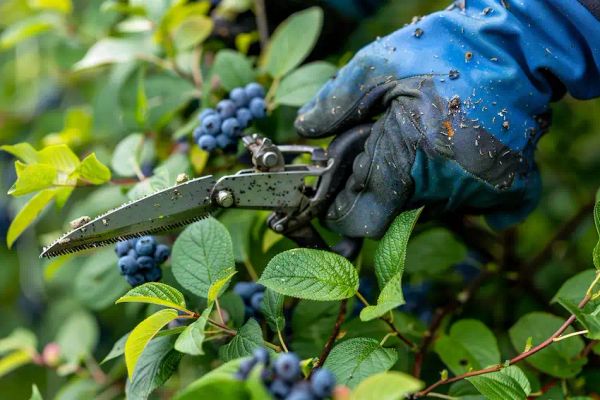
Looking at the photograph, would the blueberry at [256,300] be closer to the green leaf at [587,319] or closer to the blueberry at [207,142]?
the blueberry at [207,142]

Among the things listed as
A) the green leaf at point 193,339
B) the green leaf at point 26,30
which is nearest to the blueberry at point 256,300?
the green leaf at point 193,339

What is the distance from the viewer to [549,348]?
105 centimetres

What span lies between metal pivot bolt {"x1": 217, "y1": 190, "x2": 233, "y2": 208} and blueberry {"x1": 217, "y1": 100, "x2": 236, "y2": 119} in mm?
253

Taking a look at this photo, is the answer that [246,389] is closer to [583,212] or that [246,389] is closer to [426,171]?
[426,171]

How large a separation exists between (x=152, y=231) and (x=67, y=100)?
1.23 meters

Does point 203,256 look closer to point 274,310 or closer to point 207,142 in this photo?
point 274,310

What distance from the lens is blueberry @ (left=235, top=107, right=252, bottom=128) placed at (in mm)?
1163

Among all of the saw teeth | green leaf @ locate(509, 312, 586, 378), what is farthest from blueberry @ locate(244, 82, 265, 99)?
green leaf @ locate(509, 312, 586, 378)

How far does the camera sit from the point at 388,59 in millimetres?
986

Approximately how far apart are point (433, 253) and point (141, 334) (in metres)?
0.65

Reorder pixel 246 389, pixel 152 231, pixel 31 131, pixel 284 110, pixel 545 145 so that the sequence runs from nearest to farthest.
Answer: pixel 246 389
pixel 152 231
pixel 284 110
pixel 545 145
pixel 31 131

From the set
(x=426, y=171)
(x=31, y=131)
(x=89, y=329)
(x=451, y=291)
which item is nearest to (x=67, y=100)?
(x=31, y=131)

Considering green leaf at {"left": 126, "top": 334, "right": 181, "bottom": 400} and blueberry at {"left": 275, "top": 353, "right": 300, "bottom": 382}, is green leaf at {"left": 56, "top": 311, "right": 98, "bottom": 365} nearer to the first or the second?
green leaf at {"left": 126, "top": 334, "right": 181, "bottom": 400}

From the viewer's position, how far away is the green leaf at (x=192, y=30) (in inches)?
53.7
